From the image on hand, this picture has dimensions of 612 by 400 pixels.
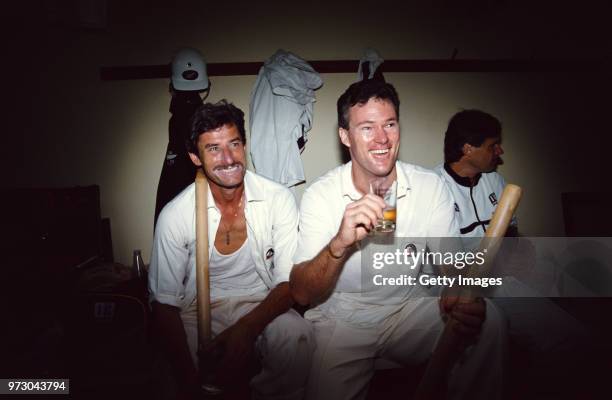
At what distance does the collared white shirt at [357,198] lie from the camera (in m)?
1.84

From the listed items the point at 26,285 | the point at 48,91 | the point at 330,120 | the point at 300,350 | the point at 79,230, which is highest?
the point at 48,91

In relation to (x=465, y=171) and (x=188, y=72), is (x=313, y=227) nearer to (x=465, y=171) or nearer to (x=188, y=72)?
(x=465, y=171)

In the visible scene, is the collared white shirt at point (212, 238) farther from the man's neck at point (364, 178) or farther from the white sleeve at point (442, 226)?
the white sleeve at point (442, 226)

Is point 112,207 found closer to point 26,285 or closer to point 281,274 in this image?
point 26,285

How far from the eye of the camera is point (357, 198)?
1.89 metres

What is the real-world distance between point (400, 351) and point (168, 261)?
4.56 feet

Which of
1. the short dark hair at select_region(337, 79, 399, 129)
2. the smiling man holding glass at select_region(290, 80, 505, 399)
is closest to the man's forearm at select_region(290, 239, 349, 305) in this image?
the smiling man holding glass at select_region(290, 80, 505, 399)

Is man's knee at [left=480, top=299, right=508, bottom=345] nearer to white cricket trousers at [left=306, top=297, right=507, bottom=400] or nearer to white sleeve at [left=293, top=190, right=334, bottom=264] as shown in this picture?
white cricket trousers at [left=306, top=297, right=507, bottom=400]

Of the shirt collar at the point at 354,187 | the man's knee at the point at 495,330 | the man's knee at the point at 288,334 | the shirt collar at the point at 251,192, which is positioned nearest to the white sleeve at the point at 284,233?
the shirt collar at the point at 251,192

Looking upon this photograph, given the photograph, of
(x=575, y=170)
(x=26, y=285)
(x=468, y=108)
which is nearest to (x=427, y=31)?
(x=468, y=108)

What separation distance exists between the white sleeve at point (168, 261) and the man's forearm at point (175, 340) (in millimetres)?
56

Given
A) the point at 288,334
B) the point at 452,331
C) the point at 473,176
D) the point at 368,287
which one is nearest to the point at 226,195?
the point at 288,334

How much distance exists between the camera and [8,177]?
11.9ft

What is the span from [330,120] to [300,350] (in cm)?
235
